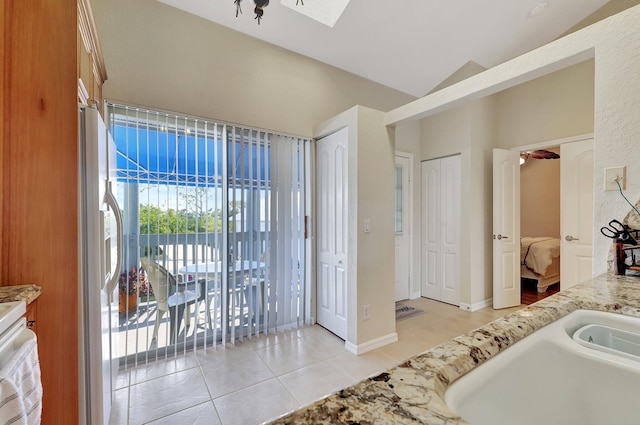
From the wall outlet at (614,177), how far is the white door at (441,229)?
7.25 ft

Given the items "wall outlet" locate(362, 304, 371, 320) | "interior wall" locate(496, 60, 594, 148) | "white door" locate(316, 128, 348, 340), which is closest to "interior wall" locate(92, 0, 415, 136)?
"white door" locate(316, 128, 348, 340)

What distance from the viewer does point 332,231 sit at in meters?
2.82

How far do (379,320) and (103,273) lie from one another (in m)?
2.23

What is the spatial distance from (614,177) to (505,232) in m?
2.38

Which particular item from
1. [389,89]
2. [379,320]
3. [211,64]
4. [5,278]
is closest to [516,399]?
[5,278]

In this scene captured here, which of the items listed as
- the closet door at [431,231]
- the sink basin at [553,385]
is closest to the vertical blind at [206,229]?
the closet door at [431,231]

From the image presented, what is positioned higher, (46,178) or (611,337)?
(46,178)

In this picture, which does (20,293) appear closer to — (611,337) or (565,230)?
(611,337)

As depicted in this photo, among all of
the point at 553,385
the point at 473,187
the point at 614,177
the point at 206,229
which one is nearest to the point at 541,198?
the point at 473,187

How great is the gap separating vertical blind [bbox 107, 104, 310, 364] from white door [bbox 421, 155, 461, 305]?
2052mm

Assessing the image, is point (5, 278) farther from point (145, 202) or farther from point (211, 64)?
point (211, 64)

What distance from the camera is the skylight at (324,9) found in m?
2.45

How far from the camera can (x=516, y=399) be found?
611 mm

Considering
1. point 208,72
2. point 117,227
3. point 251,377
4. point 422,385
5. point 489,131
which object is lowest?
point 251,377
